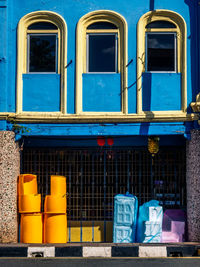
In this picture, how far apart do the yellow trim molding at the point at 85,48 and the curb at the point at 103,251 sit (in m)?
3.25

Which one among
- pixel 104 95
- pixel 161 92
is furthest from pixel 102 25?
pixel 161 92

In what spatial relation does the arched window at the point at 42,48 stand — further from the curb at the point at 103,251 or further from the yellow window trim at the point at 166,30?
the curb at the point at 103,251

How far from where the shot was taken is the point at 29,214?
12.7 meters

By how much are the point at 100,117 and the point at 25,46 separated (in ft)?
8.39

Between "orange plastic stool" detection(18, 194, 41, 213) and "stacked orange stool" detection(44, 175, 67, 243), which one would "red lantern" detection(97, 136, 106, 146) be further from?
"orange plastic stool" detection(18, 194, 41, 213)

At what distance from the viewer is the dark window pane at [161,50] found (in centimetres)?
1299

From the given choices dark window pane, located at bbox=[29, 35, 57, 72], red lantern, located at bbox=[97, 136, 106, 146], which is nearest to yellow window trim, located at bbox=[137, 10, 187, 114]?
red lantern, located at bbox=[97, 136, 106, 146]

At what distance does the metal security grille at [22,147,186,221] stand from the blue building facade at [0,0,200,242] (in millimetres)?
38

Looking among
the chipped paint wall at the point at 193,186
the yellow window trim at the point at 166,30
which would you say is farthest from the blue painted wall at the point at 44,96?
the chipped paint wall at the point at 193,186

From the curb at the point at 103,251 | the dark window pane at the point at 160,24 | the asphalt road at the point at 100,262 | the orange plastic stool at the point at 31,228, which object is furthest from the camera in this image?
the dark window pane at the point at 160,24

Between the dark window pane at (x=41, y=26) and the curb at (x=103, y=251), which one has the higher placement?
the dark window pane at (x=41, y=26)

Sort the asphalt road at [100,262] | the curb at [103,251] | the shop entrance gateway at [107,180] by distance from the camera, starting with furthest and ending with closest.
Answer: the shop entrance gateway at [107,180] < the curb at [103,251] < the asphalt road at [100,262]

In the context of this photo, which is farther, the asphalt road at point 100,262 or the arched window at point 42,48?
the arched window at point 42,48

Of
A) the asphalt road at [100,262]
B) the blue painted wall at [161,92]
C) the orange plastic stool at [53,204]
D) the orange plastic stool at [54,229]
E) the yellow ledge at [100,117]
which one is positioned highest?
the blue painted wall at [161,92]
